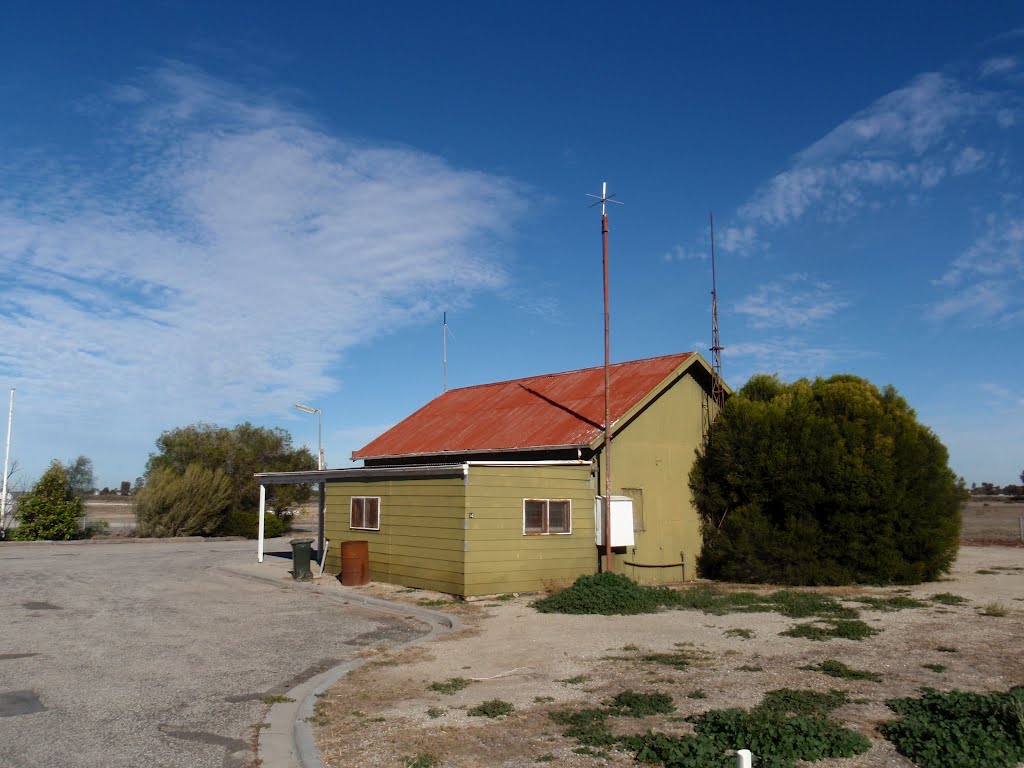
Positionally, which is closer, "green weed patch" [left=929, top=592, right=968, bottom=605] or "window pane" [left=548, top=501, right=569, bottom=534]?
"green weed patch" [left=929, top=592, right=968, bottom=605]

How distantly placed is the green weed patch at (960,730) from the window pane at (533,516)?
10.1 metres

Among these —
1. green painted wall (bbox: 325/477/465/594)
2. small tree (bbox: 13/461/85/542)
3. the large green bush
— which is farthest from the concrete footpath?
small tree (bbox: 13/461/85/542)

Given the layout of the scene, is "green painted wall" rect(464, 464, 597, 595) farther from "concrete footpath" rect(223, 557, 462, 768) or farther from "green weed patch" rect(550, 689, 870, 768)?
"green weed patch" rect(550, 689, 870, 768)

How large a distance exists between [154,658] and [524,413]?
1248 centimetres

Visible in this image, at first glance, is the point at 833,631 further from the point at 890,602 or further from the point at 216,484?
the point at 216,484

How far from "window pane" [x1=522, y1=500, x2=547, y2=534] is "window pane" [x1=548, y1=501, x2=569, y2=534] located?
220 mm

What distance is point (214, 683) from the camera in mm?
9102

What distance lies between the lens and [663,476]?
19656 mm

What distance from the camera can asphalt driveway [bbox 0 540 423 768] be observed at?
22.5 feet

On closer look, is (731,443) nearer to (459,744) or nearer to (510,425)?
(510,425)

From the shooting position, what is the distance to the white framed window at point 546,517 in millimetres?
16969

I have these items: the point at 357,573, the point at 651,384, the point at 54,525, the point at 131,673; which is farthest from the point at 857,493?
the point at 54,525

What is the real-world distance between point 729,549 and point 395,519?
8214 mm

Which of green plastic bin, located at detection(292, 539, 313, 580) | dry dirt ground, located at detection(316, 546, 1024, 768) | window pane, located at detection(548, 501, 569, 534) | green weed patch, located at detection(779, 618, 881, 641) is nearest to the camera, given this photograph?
dry dirt ground, located at detection(316, 546, 1024, 768)
